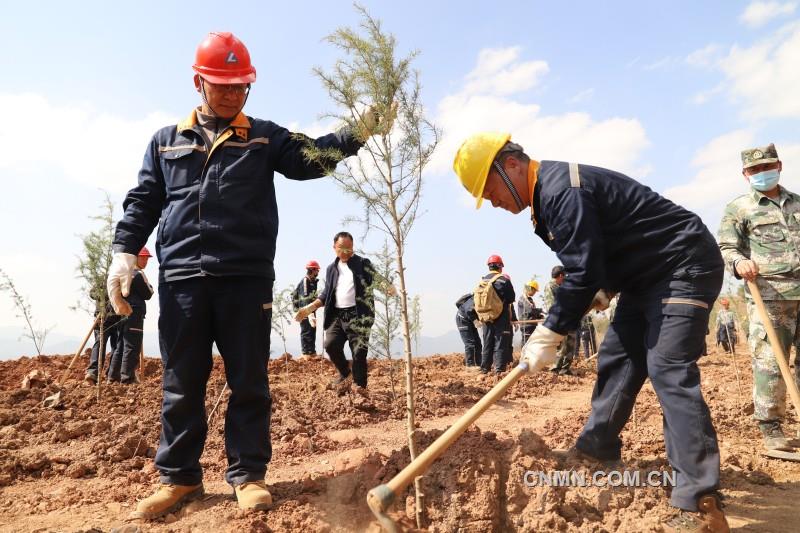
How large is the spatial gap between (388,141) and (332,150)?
1.11 ft

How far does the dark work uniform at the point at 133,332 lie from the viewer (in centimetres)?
863

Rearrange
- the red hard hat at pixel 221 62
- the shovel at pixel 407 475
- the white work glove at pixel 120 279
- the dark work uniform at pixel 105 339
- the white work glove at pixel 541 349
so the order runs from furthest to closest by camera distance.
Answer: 1. the dark work uniform at pixel 105 339
2. the white work glove at pixel 120 279
3. the red hard hat at pixel 221 62
4. the white work glove at pixel 541 349
5. the shovel at pixel 407 475

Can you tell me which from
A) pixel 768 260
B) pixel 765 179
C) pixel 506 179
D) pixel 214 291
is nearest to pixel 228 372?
pixel 214 291

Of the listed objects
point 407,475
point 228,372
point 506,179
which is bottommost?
point 407,475

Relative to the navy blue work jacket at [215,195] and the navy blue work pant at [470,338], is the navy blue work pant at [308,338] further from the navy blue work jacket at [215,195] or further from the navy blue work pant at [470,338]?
the navy blue work jacket at [215,195]

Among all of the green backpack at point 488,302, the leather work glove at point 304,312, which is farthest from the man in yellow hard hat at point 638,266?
the green backpack at point 488,302

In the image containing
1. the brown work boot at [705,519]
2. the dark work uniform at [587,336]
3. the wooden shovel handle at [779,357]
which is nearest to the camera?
the brown work boot at [705,519]

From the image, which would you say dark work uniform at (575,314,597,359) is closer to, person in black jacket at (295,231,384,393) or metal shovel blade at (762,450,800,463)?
person in black jacket at (295,231,384,393)

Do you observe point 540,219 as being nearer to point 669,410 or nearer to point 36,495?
point 669,410

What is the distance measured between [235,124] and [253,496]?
2.09 metres

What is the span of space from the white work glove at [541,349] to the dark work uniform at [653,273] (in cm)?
5

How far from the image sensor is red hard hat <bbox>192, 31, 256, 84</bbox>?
10.5 ft

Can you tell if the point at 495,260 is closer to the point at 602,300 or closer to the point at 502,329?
the point at 502,329

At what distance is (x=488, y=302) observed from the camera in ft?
31.7
